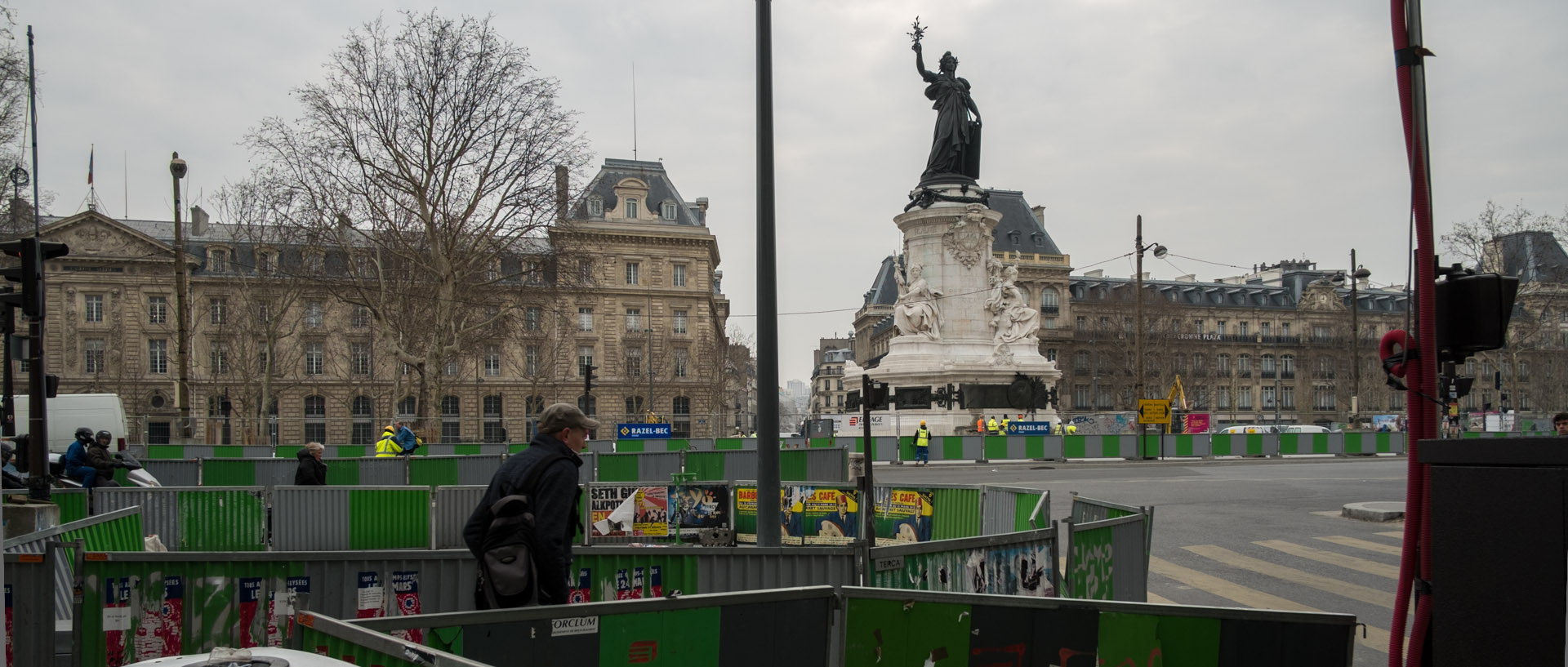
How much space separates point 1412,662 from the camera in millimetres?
3605

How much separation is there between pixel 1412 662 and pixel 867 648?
1.93 metres

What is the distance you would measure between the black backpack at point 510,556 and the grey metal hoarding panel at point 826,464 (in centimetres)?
1474

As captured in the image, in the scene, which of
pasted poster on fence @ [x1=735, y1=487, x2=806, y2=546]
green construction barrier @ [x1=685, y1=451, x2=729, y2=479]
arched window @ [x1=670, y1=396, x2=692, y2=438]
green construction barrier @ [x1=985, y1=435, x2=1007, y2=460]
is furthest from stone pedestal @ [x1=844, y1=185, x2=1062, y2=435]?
arched window @ [x1=670, y1=396, x2=692, y2=438]

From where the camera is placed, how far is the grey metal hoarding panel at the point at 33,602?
5.64 meters

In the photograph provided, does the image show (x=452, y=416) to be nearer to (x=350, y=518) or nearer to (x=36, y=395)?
(x=350, y=518)

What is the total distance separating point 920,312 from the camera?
37.2m

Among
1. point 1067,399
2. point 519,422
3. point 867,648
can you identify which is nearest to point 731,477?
point 867,648

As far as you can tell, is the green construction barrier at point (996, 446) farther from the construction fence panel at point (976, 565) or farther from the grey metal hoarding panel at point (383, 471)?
the construction fence panel at point (976, 565)

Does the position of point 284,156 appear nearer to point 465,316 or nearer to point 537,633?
point 465,316

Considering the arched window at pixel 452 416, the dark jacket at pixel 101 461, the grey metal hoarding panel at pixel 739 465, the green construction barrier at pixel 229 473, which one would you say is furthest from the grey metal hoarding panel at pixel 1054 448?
the arched window at pixel 452 416

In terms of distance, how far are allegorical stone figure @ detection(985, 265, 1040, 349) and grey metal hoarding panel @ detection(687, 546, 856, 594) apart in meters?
32.0

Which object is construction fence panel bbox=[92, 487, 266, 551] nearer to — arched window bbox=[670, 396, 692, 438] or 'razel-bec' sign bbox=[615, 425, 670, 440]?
'razel-bec' sign bbox=[615, 425, 670, 440]

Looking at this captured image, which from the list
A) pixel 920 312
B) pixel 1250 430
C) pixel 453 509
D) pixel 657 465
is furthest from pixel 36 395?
pixel 1250 430

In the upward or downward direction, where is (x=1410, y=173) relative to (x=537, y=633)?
upward
